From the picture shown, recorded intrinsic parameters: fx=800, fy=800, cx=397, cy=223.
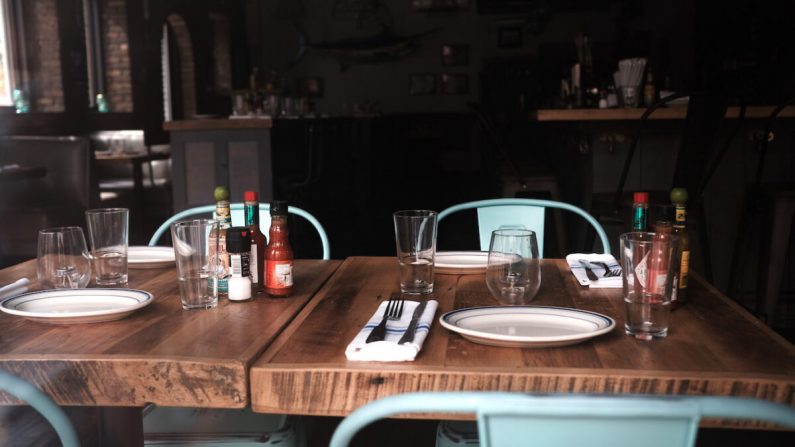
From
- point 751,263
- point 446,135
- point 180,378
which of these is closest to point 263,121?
point 751,263

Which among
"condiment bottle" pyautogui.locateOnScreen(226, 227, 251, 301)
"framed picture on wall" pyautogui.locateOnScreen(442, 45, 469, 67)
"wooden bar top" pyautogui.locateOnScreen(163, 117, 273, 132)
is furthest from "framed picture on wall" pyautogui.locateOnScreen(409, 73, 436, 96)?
"condiment bottle" pyautogui.locateOnScreen(226, 227, 251, 301)

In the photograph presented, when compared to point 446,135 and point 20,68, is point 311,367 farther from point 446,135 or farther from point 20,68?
point 446,135

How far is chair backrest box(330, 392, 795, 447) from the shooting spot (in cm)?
73

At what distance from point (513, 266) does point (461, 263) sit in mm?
413

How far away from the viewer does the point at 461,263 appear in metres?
1.85

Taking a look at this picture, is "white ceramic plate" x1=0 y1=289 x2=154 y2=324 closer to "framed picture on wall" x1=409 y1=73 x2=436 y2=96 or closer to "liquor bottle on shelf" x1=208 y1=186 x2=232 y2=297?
"liquor bottle on shelf" x1=208 y1=186 x2=232 y2=297

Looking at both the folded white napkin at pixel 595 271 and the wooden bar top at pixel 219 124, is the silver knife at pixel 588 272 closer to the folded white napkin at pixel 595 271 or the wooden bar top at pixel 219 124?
the folded white napkin at pixel 595 271

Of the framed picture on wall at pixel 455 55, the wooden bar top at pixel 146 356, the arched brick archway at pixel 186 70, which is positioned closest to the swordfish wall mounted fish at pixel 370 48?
the framed picture on wall at pixel 455 55

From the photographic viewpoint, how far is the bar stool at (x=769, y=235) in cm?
344

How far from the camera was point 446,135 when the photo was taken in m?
10.3

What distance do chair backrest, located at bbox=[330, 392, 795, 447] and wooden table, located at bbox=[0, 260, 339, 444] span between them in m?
0.36

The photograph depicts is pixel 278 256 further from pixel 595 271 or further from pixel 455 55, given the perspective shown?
pixel 455 55

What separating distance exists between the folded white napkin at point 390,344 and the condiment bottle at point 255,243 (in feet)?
1.04

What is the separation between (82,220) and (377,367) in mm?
4738
